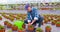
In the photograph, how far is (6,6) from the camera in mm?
19141

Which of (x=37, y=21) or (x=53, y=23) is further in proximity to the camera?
(x=53, y=23)

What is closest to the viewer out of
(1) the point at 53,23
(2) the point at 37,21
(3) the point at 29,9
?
(3) the point at 29,9

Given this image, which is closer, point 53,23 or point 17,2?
point 53,23

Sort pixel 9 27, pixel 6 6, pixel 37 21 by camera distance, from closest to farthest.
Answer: pixel 37 21 → pixel 9 27 → pixel 6 6

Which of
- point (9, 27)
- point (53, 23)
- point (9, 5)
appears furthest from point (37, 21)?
point (9, 5)

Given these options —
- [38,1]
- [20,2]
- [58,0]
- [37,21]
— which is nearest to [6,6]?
[20,2]

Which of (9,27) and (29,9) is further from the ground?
(29,9)

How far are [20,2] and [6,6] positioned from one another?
1.47 meters

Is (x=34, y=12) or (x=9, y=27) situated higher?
(x=34, y=12)

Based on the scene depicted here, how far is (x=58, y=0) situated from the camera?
19.8 m

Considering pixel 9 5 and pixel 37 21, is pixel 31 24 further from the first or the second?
pixel 9 5

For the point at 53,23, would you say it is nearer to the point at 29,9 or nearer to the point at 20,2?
the point at 29,9

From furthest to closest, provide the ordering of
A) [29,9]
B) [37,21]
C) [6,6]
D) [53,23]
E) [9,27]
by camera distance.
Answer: [6,6] < [53,23] < [9,27] < [37,21] < [29,9]

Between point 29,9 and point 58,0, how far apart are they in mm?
13769
